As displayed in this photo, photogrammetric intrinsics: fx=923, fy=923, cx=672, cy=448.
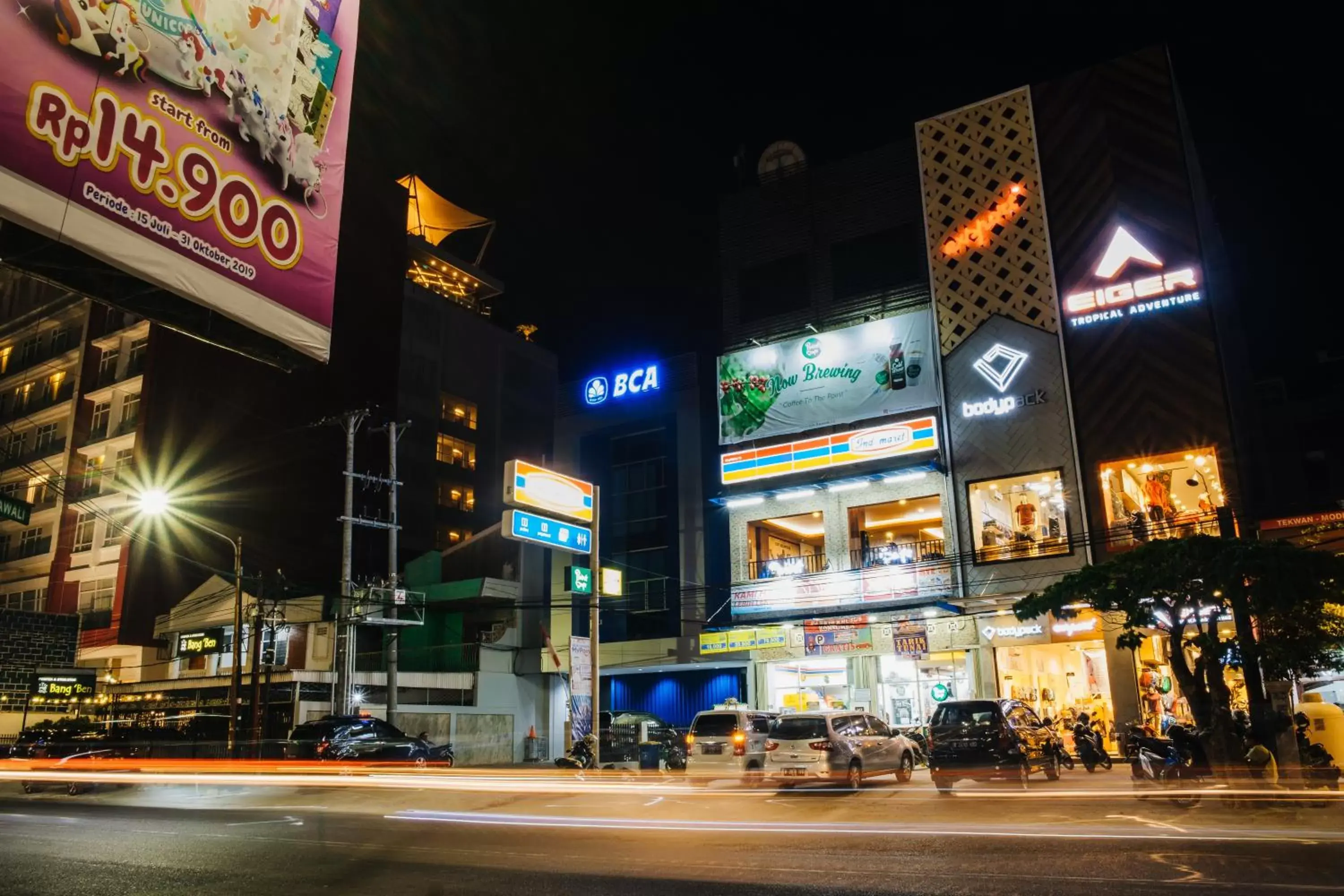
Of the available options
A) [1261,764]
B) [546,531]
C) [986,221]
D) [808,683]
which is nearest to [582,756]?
[546,531]

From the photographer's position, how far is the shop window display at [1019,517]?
2731cm

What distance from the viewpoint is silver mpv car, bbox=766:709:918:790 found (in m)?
18.4

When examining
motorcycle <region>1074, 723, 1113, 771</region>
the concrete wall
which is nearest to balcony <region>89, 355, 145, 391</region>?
the concrete wall

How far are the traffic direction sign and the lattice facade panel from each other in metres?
13.6

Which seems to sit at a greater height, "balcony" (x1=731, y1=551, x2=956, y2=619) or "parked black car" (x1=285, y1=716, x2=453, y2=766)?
"balcony" (x1=731, y1=551, x2=956, y2=619)

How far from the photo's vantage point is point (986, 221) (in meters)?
30.1

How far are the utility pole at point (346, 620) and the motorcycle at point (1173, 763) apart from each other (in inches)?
871

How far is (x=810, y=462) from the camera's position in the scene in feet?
101

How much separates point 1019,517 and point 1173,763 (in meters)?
12.4

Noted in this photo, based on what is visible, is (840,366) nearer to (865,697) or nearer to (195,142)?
(865,697)

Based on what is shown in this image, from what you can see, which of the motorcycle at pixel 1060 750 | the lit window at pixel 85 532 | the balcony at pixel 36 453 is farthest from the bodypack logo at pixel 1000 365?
the balcony at pixel 36 453

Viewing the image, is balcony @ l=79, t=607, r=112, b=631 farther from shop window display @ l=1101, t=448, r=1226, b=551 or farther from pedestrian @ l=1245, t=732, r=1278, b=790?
pedestrian @ l=1245, t=732, r=1278, b=790

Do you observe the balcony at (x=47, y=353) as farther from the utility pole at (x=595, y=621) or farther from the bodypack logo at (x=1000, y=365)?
the bodypack logo at (x=1000, y=365)

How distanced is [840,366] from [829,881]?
24.1 metres
